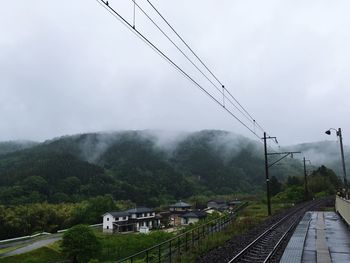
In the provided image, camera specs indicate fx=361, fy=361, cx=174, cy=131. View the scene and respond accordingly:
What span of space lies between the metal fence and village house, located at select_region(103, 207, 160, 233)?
55947 millimetres

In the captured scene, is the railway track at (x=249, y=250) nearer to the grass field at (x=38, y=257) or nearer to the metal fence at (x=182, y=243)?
the metal fence at (x=182, y=243)

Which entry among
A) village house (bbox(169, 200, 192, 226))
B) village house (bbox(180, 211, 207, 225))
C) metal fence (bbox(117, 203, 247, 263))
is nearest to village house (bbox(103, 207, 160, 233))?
village house (bbox(169, 200, 192, 226))

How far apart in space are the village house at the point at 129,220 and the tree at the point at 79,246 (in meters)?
30.6

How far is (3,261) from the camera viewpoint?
47281 millimetres

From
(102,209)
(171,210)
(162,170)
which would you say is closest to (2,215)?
(102,209)

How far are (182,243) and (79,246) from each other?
34008 mm

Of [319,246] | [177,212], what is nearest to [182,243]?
[319,246]

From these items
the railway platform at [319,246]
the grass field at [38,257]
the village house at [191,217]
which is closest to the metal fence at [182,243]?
the railway platform at [319,246]

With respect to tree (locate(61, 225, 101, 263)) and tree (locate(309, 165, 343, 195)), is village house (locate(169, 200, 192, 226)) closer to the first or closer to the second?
tree (locate(309, 165, 343, 195))

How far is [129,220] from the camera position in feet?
285

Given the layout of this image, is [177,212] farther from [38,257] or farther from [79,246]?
[38,257]

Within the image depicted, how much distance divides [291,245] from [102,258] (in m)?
40.6

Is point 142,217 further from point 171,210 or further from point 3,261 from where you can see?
point 3,261

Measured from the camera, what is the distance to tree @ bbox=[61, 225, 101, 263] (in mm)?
49219
